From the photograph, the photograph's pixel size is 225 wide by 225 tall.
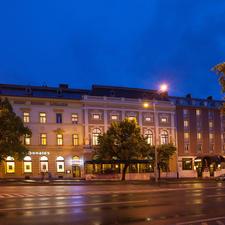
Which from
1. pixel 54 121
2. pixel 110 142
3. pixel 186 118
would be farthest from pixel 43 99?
pixel 186 118

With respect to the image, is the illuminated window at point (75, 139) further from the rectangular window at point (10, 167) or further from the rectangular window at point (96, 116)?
the rectangular window at point (10, 167)

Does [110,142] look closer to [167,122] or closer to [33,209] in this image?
[167,122]

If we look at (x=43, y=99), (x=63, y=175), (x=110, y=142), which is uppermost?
(x=43, y=99)

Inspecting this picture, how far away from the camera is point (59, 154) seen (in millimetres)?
76688

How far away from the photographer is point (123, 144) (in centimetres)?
6147

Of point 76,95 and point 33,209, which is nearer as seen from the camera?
point 33,209

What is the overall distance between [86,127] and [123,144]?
19.0 m

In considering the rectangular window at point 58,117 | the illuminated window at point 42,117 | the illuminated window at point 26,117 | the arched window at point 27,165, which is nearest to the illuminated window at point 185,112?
the rectangular window at point 58,117

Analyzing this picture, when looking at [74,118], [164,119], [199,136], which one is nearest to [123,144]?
[74,118]

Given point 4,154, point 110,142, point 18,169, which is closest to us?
point 4,154

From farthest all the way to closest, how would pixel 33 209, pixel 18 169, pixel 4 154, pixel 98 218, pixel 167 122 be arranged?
pixel 167 122 < pixel 18 169 < pixel 4 154 < pixel 33 209 < pixel 98 218

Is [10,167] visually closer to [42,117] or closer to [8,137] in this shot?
[42,117]

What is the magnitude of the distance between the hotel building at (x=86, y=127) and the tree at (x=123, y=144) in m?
2.36

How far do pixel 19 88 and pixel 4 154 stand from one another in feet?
81.3
